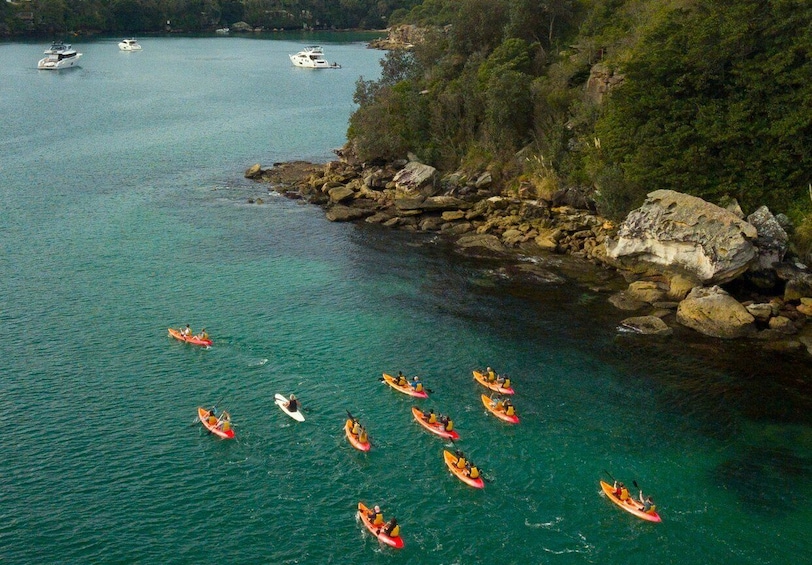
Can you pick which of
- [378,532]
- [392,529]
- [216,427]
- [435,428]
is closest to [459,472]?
[435,428]

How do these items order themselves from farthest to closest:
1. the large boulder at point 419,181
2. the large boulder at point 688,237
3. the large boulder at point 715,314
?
the large boulder at point 419,181 < the large boulder at point 688,237 < the large boulder at point 715,314

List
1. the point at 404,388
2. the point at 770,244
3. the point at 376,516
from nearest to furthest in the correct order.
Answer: the point at 376,516 < the point at 404,388 < the point at 770,244

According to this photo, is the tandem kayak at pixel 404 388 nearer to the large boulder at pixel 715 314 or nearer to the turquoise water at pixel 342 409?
the turquoise water at pixel 342 409

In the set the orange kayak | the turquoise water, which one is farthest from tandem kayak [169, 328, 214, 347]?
the orange kayak

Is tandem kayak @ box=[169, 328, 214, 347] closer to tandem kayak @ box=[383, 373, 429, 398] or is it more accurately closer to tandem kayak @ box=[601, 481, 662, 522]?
tandem kayak @ box=[383, 373, 429, 398]

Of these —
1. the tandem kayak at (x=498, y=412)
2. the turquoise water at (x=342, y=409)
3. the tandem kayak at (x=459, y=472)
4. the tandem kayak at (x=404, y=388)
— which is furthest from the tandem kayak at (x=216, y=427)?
the tandem kayak at (x=498, y=412)

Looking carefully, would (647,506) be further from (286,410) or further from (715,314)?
(715,314)
